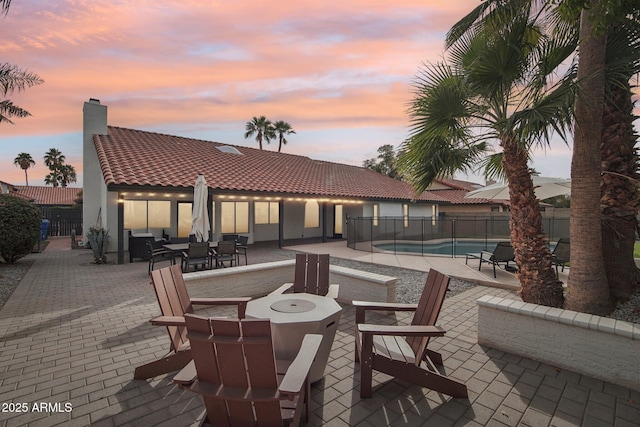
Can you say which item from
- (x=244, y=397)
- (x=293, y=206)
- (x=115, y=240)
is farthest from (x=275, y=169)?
(x=244, y=397)

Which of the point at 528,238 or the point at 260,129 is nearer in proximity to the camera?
the point at 528,238

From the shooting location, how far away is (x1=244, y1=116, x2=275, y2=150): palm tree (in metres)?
37.0

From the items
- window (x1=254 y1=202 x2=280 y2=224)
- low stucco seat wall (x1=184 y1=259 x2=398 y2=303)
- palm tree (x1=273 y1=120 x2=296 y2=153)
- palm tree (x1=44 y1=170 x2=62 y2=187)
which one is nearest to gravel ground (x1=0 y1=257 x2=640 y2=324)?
low stucco seat wall (x1=184 y1=259 x2=398 y2=303)

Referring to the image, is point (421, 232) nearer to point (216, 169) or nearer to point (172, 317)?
point (216, 169)

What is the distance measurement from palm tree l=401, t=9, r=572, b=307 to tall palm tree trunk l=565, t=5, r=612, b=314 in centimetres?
30

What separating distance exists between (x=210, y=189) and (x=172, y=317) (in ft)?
32.4

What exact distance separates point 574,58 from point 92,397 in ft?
25.7

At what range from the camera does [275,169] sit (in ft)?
60.0

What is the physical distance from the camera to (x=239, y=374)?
2.08 m

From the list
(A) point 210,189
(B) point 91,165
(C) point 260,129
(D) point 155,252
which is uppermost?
(C) point 260,129

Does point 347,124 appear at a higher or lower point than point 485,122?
higher

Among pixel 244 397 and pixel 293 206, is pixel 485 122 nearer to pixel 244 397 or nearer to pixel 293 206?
pixel 244 397

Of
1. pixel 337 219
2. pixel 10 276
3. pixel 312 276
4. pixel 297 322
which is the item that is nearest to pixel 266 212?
pixel 337 219

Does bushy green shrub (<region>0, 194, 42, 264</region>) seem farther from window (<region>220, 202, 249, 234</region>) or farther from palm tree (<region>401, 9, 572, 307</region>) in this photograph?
palm tree (<region>401, 9, 572, 307</region>)
